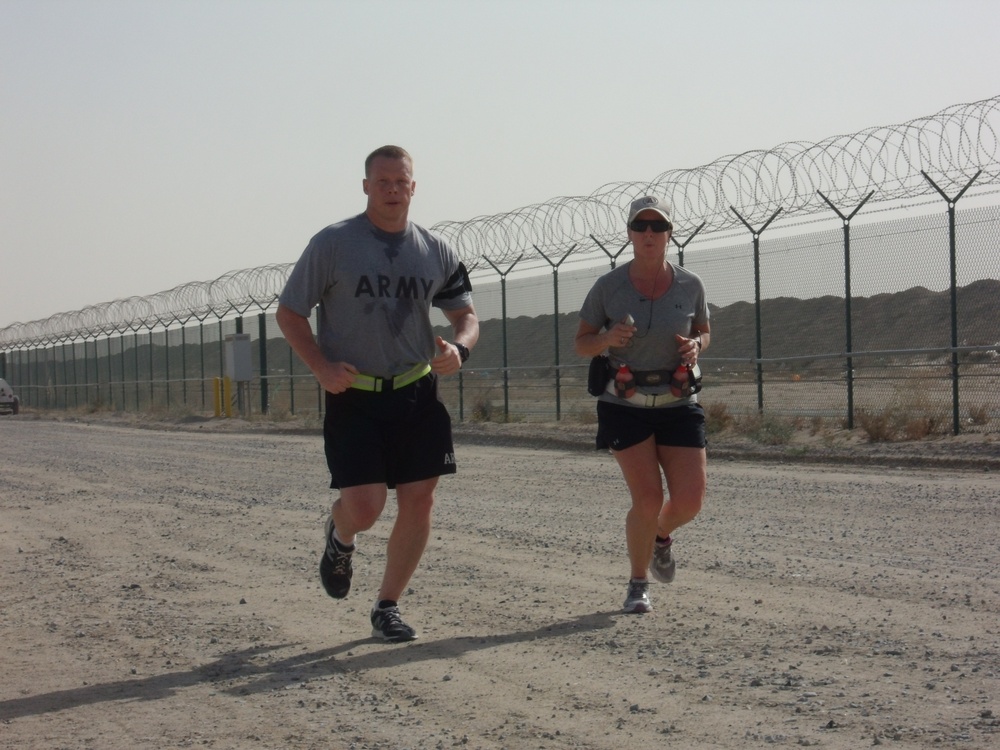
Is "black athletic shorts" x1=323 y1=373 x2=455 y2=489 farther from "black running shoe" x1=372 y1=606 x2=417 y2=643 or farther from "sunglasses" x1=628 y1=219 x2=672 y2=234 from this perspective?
"sunglasses" x1=628 y1=219 x2=672 y2=234

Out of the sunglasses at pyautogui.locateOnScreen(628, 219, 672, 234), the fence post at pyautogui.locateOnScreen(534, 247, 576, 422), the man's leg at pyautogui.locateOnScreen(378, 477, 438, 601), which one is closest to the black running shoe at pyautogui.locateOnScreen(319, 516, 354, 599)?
the man's leg at pyautogui.locateOnScreen(378, 477, 438, 601)

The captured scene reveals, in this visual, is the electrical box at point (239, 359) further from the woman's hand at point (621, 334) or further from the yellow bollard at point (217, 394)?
the woman's hand at point (621, 334)

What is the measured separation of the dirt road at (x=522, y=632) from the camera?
395 cm

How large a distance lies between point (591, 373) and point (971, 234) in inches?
403

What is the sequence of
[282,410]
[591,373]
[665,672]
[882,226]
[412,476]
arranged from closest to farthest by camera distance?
[665,672] < [412,476] < [591,373] < [882,226] < [282,410]

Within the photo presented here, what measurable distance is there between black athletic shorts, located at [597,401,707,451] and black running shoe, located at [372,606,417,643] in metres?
1.16

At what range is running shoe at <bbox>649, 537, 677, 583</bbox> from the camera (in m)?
5.90

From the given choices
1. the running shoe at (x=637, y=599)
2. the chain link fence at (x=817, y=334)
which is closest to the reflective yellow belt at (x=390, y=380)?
the running shoe at (x=637, y=599)

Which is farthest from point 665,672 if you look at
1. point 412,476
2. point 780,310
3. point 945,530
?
point 780,310

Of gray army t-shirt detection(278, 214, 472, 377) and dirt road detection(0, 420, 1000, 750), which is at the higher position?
gray army t-shirt detection(278, 214, 472, 377)

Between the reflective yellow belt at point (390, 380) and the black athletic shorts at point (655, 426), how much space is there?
35.7 inches

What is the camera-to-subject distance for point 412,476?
5105mm

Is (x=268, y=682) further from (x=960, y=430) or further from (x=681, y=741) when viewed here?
(x=960, y=430)

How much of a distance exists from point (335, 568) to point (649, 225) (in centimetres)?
200
